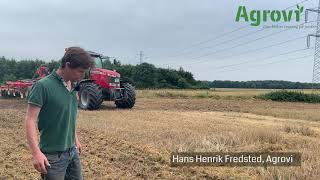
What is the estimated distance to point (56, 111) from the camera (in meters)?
3.88

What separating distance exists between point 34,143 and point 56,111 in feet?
1.12

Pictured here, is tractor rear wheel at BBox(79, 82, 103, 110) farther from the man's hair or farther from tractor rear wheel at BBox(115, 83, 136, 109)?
the man's hair

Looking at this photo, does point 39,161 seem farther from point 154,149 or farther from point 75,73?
point 154,149

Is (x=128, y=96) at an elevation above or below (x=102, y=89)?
below

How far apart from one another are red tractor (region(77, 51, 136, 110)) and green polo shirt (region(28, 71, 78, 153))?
46.8 feet

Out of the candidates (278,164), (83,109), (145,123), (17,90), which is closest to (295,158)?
(278,164)

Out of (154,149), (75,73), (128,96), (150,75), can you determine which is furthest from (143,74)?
(75,73)

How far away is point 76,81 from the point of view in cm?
406

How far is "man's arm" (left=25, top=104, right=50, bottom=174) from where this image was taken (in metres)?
3.63

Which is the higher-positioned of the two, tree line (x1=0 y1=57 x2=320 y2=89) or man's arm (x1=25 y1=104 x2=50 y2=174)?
tree line (x1=0 y1=57 x2=320 y2=89)

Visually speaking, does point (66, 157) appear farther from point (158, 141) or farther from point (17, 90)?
point (17, 90)

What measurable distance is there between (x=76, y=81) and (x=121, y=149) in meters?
5.02

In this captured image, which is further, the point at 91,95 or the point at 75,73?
the point at 91,95

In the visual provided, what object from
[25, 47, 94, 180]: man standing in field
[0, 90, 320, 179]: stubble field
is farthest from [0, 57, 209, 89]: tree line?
[25, 47, 94, 180]: man standing in field
